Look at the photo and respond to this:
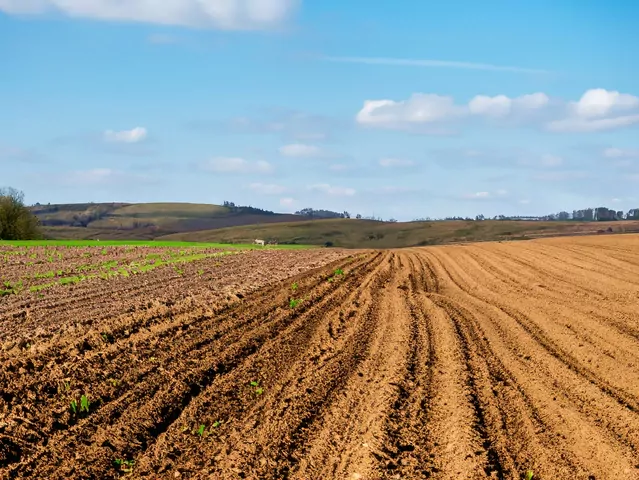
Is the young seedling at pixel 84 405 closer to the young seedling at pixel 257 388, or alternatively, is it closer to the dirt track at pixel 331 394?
the dirt track at pixel 331 394

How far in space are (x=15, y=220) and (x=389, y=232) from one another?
67.6 metres

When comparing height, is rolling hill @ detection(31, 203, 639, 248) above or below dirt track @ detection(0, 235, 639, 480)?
above

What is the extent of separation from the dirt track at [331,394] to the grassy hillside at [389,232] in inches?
3482

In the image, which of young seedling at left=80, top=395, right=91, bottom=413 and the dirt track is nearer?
the dirt track

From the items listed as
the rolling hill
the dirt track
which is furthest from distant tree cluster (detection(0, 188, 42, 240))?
the dirt track

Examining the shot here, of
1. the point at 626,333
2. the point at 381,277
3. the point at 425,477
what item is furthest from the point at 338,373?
the point at 381,277

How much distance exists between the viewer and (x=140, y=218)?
148125 millimetres

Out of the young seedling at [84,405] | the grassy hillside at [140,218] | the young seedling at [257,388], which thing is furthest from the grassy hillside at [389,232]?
the young seedling at [84,405]

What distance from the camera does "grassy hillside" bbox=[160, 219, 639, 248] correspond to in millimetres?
105875

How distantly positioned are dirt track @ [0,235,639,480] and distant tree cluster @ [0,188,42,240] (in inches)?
2368

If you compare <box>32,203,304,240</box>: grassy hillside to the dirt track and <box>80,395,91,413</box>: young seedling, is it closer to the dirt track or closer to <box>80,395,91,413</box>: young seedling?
the dirt track

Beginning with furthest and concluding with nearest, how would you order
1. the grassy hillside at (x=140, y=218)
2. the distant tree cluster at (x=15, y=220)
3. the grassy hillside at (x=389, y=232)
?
the grassy hillside at (x=140, y=218) < the grassy hillside at (x=389, y=232) < the distant tree cluster at (x=15, y=220)

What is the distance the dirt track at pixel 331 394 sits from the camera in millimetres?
6398

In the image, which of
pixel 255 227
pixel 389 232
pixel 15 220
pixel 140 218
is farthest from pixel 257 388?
pixel 140 218
